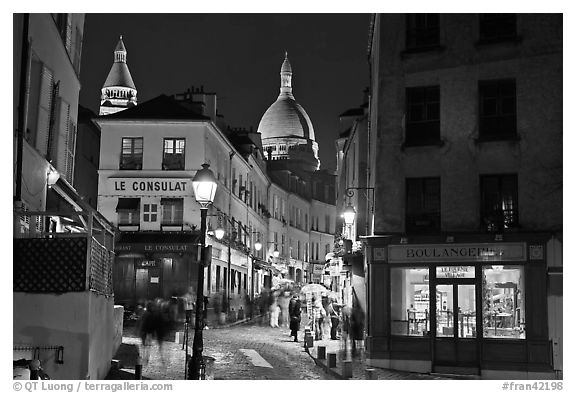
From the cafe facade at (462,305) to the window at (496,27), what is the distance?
435 centimetres

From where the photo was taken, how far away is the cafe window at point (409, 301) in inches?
762

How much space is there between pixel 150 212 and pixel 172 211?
36.0 inches

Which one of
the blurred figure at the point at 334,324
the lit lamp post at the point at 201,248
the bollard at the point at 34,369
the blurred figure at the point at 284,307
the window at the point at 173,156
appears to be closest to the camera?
the bollard at the point at 34,369

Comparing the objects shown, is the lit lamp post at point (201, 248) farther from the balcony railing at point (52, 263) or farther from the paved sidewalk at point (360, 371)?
the paved sidewalk at point (360, 371)

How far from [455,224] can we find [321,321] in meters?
9.43

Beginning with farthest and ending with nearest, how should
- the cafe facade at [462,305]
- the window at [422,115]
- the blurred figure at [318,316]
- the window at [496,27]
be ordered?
the blurred figure at [318,316] < the window at [422,115] < the window at [496,27] < the cafe facade at [462,305]

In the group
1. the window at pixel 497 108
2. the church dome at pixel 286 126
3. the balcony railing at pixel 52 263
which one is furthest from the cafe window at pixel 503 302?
the church dome at pixel 286 126

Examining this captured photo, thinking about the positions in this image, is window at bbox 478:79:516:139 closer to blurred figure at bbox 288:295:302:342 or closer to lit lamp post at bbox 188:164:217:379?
lit lamp post at bbox 188:164:217:379

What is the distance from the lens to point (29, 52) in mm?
13656

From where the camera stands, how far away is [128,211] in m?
36.5

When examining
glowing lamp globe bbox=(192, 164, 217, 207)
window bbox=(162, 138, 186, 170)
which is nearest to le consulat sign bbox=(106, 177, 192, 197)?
window bbox=(162, 138, 186, 170)

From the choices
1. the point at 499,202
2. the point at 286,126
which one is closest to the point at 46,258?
the point at 499,202
